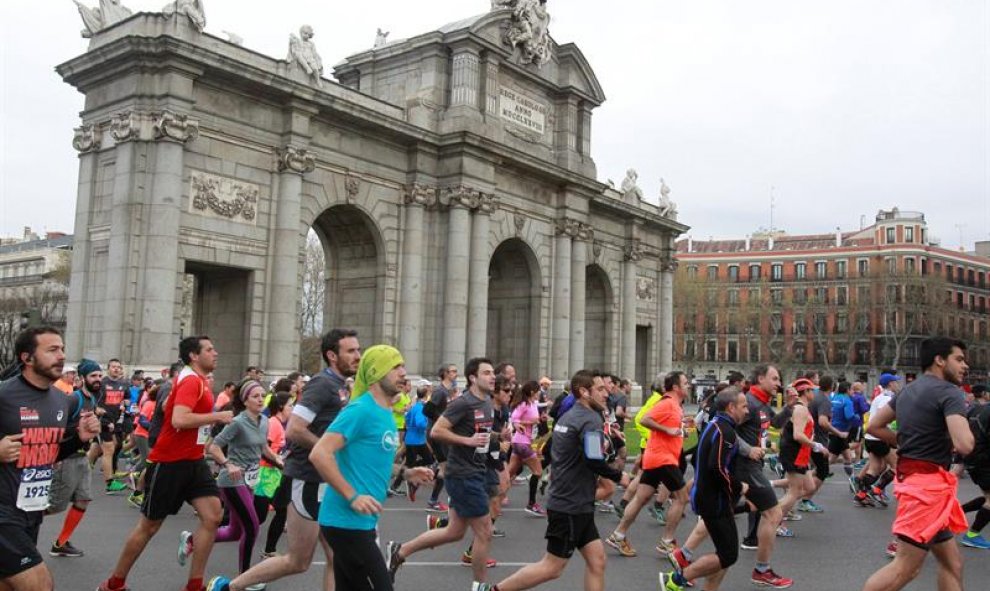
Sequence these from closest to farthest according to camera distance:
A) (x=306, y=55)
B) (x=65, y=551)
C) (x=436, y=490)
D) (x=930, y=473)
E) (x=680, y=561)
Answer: (x=930, y=473)
(x=680, y=561)
(x=65, y=551)
(x=436, y=490)
(x=306, y=55)

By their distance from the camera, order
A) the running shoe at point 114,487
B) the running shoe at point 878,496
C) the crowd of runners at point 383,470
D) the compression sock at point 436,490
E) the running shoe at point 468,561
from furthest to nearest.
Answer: the running shoe at point 878,496, the running shoe at point 114,487, the compression sock at point 436,490, the running shoe at point 468,561, the crowd of runners at point 383,470

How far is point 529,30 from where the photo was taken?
2838 cm

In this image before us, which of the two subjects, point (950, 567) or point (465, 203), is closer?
point (950, 567)

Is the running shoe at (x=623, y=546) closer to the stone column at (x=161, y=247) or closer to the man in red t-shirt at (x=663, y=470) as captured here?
the man in red t-shirt at (x=663, y=470)

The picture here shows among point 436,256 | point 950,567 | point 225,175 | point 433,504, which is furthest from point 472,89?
point 950,567

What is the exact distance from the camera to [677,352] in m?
78.9

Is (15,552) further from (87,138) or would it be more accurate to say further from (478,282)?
(478,282)

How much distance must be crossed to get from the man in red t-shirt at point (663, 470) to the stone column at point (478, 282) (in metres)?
16.0

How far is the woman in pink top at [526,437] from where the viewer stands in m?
12.2

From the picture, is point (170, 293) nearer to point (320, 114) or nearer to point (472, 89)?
point (320, 114)

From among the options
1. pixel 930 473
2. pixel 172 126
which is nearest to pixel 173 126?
pixel 172 126

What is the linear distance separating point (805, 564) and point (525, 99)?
2238 cm

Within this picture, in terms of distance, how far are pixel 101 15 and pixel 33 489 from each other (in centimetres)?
1897

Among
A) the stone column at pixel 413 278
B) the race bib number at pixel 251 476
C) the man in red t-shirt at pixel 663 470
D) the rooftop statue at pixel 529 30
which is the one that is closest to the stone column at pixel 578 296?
the rooftop statue at pixel 529 30
